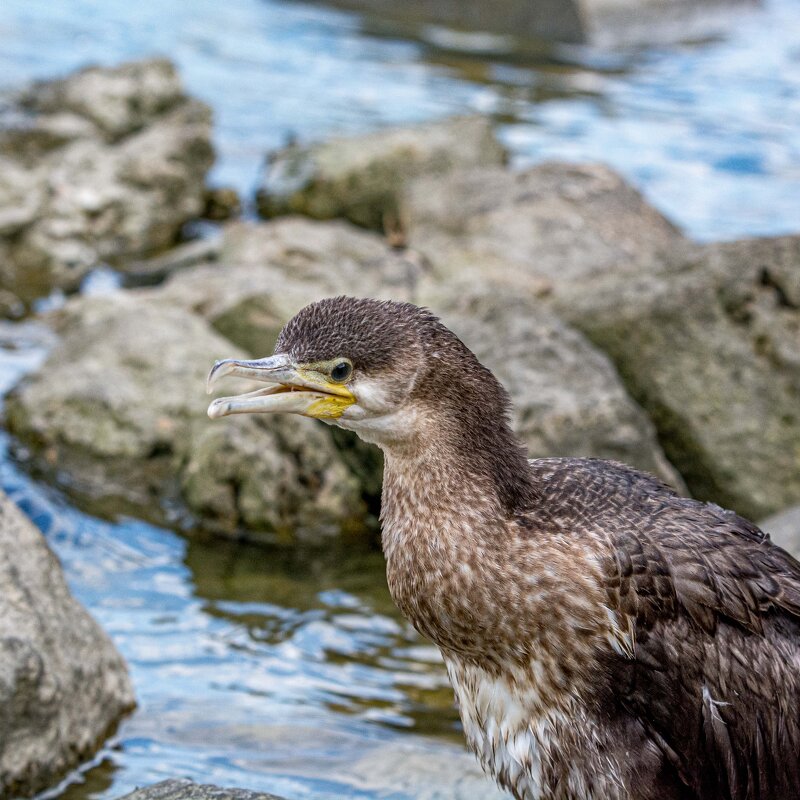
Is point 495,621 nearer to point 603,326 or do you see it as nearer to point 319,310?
point 319,310

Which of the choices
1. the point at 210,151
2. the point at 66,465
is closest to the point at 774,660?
the point at 66,465

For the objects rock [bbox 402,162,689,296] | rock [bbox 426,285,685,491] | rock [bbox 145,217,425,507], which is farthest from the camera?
rock [bbox 402,162,689,296]

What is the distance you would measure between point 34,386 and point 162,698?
2373 mm

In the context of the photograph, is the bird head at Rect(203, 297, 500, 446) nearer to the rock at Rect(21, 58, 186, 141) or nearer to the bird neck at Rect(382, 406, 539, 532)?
the bird neck at Rect(382, 406, 539, 532)

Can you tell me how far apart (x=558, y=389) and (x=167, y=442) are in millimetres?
1995

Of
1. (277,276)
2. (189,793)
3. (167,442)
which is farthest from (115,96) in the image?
(189,793)

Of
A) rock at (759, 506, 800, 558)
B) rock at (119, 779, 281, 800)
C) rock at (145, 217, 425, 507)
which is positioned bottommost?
rock at (145, 217, 425, 507)

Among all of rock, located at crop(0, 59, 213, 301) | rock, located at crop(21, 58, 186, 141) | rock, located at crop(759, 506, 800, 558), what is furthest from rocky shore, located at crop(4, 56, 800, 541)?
rock, located at crop(21, 58, 186, 141)

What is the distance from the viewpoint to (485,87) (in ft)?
50.2

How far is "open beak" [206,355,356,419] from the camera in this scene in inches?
128

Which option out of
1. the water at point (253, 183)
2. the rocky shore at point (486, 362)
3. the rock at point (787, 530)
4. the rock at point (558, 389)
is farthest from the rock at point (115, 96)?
the rock at point (787, 530)

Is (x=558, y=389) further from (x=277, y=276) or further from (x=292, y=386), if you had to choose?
(x=292, y=386)

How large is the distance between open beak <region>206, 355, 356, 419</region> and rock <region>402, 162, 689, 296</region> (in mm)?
4309

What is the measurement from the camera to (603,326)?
6.71m
